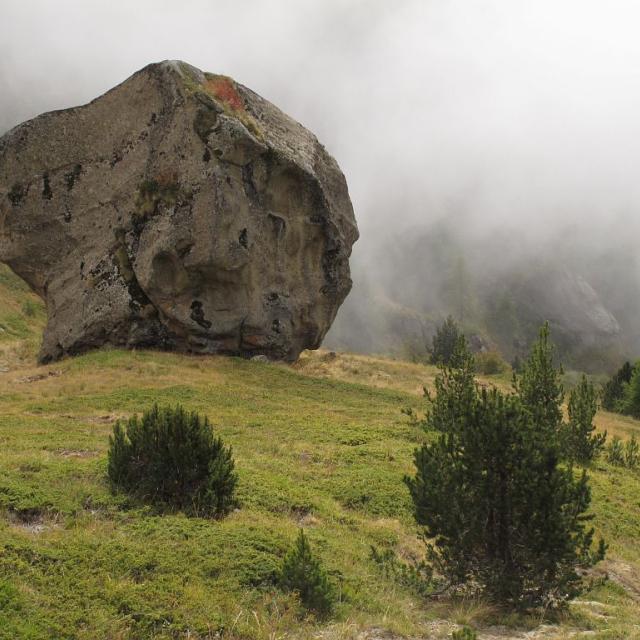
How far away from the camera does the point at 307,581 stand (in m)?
8.08

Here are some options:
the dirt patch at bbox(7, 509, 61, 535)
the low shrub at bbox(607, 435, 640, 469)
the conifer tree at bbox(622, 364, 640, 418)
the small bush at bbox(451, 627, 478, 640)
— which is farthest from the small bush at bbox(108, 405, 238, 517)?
the conifer tree at bbox(622, 364, 640, 418)

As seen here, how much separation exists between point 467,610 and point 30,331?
1726 inches

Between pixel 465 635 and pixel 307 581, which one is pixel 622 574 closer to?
pixel 465 635

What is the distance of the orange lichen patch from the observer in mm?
28656

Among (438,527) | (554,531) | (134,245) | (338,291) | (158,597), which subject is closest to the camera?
(158,597)

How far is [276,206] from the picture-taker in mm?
29891

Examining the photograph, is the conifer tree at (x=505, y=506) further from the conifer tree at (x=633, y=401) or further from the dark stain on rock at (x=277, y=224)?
the conifer tree at (x=633, y=401)

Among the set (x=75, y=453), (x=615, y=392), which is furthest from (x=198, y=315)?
(x=615, y=392)

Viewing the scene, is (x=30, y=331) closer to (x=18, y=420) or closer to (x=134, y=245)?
(x=134, y=245)

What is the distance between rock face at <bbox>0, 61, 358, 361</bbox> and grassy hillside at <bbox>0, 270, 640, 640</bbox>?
6309 millimetres

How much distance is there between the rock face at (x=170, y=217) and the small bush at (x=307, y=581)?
64.9ft

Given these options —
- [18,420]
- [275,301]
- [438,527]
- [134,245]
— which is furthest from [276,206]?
[438,527]

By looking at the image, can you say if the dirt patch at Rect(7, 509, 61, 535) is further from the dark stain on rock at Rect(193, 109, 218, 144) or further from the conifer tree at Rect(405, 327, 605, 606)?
the dark stain on rock at Rect(193, 109, 218, 144)

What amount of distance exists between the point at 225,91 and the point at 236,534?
23.8 m
